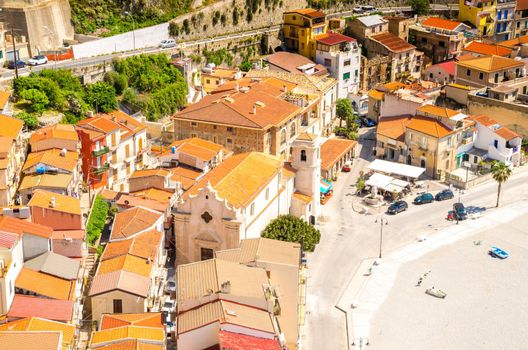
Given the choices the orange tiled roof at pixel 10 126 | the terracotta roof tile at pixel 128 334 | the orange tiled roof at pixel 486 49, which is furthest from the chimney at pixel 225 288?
the orange tiled roof at pixel 486 49

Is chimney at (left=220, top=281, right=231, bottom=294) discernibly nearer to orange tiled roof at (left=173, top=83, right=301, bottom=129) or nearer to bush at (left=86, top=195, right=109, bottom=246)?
bush at (left=86, top=195, right=109, bottom=246)

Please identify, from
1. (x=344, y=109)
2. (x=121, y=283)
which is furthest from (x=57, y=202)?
(x=344, y=109)

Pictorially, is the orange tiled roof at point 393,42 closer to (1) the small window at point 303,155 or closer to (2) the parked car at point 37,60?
(1) the small window at point 303,155

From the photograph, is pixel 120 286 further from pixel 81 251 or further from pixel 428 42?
pixel 428 42

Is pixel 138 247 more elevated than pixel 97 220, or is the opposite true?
pixel 138 247

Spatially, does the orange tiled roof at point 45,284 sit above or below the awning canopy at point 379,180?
above

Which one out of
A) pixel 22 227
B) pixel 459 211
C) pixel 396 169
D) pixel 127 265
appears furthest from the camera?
pixel 396 169

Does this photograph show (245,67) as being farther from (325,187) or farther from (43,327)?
(43,327)
